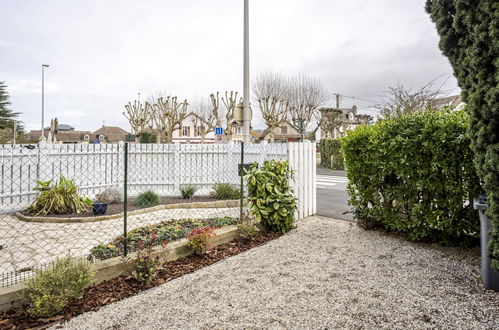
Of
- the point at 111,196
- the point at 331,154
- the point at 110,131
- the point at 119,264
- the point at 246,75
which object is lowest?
the point at 119,264

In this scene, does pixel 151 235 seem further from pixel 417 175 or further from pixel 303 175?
pixel 417 175

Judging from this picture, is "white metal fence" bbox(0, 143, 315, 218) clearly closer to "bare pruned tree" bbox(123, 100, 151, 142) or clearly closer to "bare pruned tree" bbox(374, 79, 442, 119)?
"bare pruned tree" bbox(374, 79, 442, 119)

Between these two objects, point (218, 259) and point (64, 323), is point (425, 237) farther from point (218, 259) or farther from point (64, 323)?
point (64, 323)

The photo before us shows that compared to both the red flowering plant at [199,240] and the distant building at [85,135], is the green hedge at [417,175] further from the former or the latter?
the distant building at [85,135]

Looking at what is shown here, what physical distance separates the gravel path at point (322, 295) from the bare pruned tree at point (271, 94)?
63.5 feet

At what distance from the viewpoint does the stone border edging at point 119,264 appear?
235cm

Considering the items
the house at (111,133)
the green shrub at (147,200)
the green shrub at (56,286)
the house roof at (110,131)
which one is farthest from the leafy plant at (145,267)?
the house roof at (110,131)

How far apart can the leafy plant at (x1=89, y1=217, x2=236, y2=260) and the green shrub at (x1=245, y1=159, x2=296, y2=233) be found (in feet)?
1.84

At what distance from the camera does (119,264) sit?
3014 millimetres

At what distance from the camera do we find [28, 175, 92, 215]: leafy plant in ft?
18.7

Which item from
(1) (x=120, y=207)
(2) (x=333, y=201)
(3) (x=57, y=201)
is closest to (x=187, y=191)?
(1) (x=120, y=207)

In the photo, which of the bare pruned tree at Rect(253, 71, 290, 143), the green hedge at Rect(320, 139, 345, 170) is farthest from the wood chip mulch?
the bare pruned tree at Rect(253, 71, 290, 143)

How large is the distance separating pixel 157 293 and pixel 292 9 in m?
7.97

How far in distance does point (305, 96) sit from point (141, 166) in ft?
62.4
